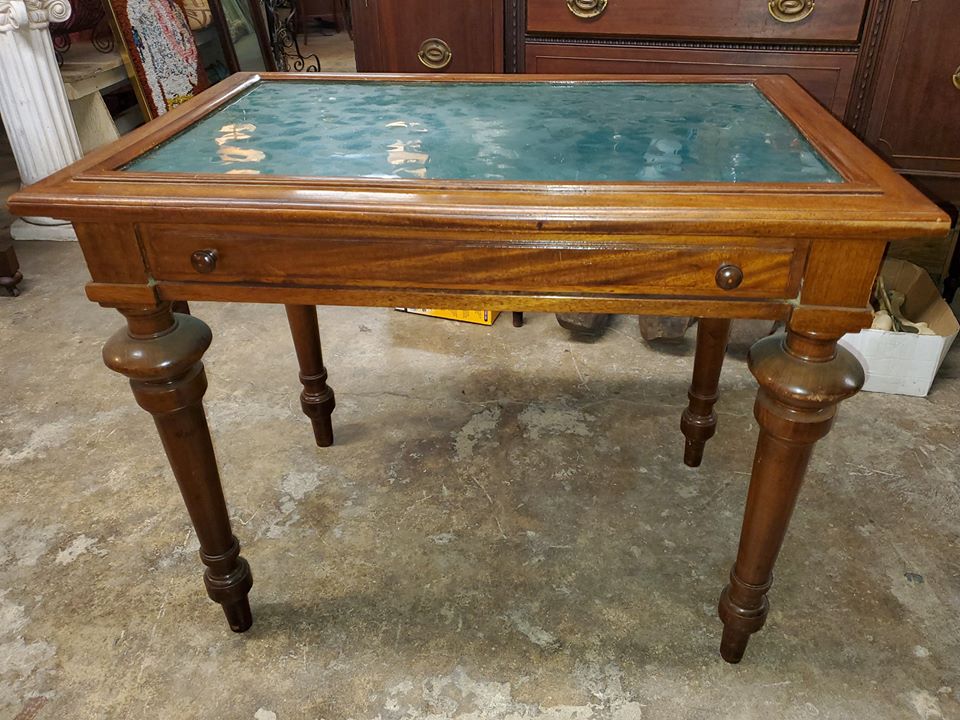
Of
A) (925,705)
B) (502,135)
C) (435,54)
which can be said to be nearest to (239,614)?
(502,135)

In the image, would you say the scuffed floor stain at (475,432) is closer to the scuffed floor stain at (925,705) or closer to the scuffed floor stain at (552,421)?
the scuffed floor stain at (552,421)

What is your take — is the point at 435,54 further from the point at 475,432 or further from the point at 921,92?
the point at 921,92

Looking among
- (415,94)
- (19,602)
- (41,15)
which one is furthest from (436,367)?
(41,15)

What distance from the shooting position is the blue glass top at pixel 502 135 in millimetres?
1020

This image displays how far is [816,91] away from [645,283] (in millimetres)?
1451

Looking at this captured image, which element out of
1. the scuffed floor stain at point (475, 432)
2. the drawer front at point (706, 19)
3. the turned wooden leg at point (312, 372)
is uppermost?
the drawer front at point (706, 19)

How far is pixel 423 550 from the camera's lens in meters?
1.54

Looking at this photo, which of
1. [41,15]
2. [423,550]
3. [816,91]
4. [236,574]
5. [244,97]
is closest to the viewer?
[236,574]

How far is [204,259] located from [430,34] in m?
1.50

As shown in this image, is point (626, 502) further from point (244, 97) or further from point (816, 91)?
point (816, 91)

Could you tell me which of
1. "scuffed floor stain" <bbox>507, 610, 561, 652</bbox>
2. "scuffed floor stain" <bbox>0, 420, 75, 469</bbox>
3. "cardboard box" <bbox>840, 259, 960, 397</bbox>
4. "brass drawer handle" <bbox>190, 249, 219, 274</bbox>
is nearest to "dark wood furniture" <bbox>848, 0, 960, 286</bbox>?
"cardboard box" <bbox>840, 259, 960, 397</bbox>

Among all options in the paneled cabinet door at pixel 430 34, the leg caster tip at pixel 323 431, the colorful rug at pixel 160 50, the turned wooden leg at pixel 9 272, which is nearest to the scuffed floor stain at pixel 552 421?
the leg caster tip at pixel 323 431

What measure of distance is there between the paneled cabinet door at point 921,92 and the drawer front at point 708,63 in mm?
98

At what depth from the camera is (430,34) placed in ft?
7.23
